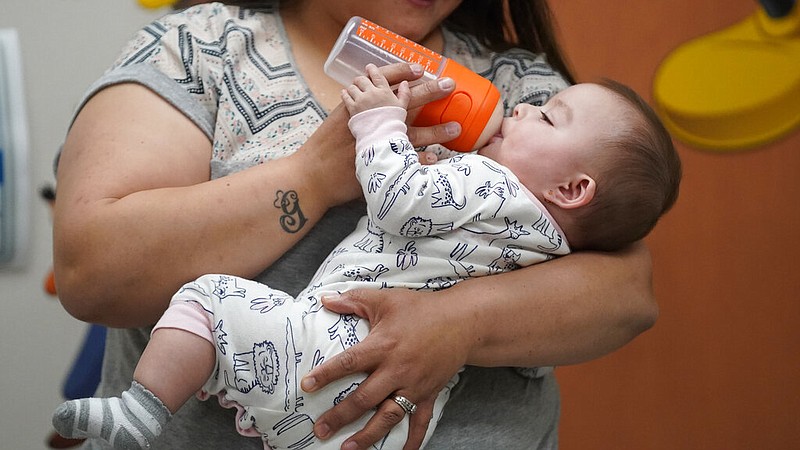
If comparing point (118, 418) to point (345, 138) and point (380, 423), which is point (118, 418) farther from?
point (345, 138)

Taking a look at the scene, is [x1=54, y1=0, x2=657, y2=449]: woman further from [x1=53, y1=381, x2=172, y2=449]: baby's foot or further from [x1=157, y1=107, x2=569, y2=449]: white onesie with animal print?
[x1=53, y1=381, x2=172, y2=449]: baby's foot

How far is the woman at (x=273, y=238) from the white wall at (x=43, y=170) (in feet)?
2.56

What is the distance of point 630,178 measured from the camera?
3.52 ft

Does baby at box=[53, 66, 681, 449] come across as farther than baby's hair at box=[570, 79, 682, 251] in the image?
No

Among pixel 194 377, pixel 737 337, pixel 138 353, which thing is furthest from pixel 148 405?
pixel 737 337

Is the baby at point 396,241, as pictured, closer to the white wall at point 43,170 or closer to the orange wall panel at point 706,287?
the orange wall panel at point 706,287

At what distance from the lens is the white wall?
191cm

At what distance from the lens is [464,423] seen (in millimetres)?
1131

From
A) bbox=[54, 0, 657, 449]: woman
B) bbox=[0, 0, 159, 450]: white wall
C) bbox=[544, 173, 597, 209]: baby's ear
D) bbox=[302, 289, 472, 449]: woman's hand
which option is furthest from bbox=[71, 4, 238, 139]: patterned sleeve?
bbox=[0, 0, 159, 450]: white wall

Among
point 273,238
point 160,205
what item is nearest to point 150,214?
point 160,205

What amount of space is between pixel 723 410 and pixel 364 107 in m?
1.33

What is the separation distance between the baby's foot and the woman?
0.16m

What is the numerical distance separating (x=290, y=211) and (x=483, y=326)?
11.2 inches

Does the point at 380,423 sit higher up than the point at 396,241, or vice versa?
the point at 396,241
